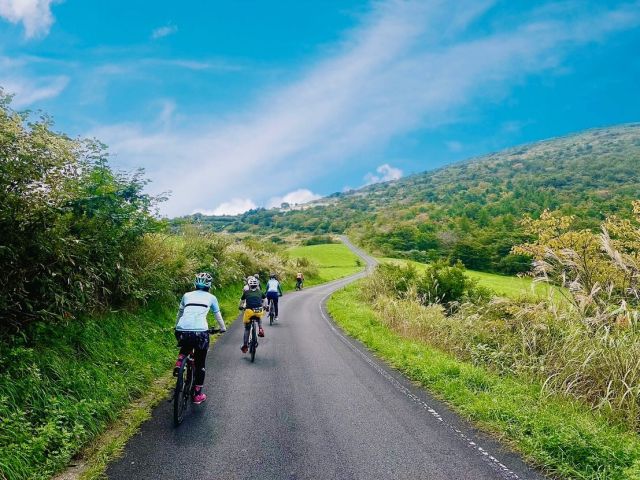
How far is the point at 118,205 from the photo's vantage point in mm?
8820

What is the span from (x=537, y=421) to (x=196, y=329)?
526 cm

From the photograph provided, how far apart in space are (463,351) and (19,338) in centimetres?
1021

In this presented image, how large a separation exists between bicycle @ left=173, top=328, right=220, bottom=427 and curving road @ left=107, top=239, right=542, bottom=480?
151 millimetres

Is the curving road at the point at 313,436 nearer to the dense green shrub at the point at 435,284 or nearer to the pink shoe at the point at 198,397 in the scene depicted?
the pink shoe at the point at 198,397

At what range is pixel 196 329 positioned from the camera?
20.6ft

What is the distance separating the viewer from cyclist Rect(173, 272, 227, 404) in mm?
6273

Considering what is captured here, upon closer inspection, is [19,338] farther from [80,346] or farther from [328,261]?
[328,261]

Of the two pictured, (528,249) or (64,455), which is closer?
(64,455)

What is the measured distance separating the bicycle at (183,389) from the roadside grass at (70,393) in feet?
1.93

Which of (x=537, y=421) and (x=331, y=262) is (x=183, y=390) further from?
(x=331, y=262)

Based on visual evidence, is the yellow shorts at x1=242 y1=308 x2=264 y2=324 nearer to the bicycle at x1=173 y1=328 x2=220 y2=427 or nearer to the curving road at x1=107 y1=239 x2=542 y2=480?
the curving road at x1=107 y1=239 x2=542 y2=480

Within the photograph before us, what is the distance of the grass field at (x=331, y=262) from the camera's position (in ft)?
176

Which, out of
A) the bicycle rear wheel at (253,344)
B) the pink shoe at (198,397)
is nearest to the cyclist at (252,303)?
the bicycle rear wheel at (253,344)

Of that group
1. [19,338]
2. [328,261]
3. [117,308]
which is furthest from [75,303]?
[328,261]
